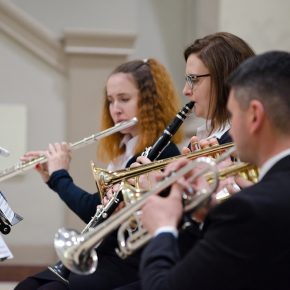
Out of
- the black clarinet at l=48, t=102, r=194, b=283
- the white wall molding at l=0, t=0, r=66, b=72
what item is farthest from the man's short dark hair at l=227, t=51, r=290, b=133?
the white wall molding at l=0, t=0, r=66, b=72

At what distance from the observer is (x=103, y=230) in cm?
130

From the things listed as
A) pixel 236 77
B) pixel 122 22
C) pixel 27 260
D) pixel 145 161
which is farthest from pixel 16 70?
pixel 236 77

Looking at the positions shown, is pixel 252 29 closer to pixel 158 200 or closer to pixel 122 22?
pixel 122 22

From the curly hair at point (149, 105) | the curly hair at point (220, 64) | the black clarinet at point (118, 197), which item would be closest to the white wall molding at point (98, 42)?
the curly hair at point (149, 105)

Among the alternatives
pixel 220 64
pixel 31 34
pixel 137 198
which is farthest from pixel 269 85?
pixel 31 34

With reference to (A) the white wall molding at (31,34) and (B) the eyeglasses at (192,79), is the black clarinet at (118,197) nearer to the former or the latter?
(B) the eyeglasses at (192,79)

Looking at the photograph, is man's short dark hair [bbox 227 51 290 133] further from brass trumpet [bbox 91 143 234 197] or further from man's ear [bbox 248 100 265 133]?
brass trumpet [bbox 91 143 234 197]

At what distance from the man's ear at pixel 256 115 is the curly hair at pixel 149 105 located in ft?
3.28

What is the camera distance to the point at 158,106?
2289 mm

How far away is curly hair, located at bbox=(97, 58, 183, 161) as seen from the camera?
7.33 feet

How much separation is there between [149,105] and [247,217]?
3.98 feet

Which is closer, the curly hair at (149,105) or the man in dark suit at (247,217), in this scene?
the man in dark suit at (247,217)

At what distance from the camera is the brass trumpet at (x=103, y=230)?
1220 millimetres

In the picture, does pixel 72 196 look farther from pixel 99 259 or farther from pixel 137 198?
pixel 137 198
